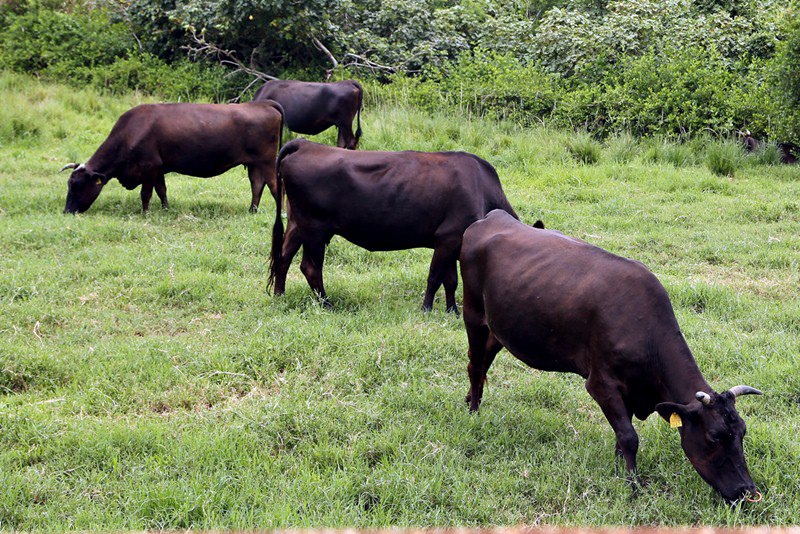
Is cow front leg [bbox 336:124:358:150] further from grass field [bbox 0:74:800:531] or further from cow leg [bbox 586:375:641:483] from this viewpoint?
cow leg [bbox 586:375:641:483]

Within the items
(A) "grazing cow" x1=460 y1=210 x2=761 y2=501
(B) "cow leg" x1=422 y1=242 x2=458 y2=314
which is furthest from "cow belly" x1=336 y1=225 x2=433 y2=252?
(A) "grazing cow" x1=460 y1=210 x2=761 y2=501

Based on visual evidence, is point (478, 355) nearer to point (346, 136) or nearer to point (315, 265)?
point (315, 265)

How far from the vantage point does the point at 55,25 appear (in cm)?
1766

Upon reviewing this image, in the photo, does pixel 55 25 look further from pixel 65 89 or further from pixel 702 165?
pixel 702 165

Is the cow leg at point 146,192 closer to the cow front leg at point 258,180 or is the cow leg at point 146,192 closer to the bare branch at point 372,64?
the cow front leg at point 258,180

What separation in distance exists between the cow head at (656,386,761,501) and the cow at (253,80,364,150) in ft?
32.9

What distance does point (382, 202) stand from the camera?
719cm

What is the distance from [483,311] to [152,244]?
5030 mm

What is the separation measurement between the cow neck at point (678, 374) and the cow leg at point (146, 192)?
7774 millimetres

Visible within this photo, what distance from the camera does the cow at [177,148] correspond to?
1048 cm

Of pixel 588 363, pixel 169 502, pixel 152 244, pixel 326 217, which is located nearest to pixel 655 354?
pixel 588 363

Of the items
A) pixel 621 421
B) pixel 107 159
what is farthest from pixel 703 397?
pixel 107 159

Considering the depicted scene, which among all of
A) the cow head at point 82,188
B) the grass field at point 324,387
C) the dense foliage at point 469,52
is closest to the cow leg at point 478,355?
the grass field at point 324,387

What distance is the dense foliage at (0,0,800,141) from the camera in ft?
44.8
